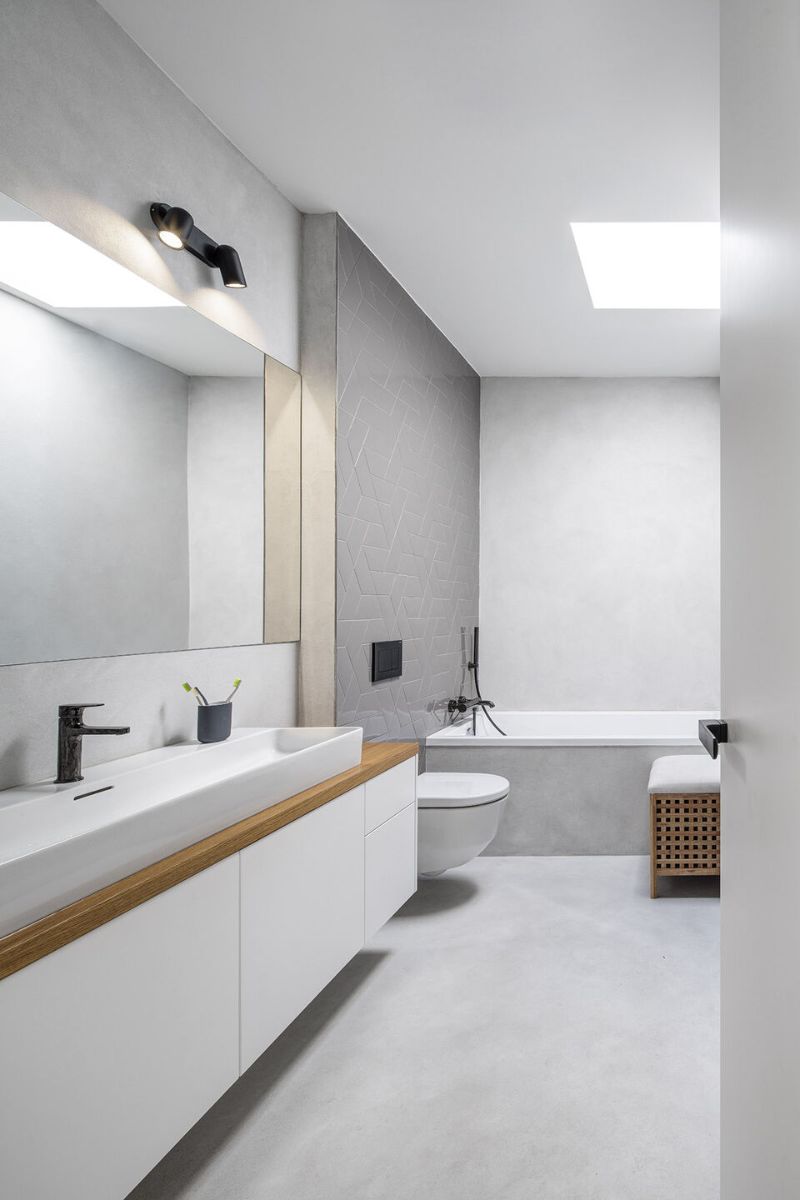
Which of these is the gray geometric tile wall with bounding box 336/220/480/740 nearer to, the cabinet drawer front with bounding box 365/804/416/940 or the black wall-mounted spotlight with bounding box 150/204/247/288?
the cabinet drawer front with bounding box 365/804/416/940

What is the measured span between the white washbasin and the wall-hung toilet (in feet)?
2.88

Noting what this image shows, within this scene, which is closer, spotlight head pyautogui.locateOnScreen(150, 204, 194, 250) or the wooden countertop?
the wooden countertop

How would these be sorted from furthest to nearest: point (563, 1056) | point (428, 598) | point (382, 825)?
point (428, 598), point (382, 825), point (563, 1056)

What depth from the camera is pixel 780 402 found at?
1.12 meters

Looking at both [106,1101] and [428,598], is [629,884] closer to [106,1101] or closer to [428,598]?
[428,598]

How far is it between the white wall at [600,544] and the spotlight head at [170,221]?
11.4 ft

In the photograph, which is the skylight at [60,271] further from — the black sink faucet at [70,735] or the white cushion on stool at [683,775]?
the white cushion on stool at [683,775]

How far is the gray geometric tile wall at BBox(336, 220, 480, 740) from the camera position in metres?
3.34

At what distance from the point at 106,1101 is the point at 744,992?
0.99 metres

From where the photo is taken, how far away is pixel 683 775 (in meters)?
3.93

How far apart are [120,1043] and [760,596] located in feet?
3.93

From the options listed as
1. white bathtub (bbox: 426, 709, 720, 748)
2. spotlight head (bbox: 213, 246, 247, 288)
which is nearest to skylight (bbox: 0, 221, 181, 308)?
spotlight head (bbox: 213, 246, 247, 288)

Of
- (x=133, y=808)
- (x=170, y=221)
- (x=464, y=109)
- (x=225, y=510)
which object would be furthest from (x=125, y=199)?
(x=133, y=808)

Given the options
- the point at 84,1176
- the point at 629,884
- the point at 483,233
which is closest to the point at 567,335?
the point at 483,233
